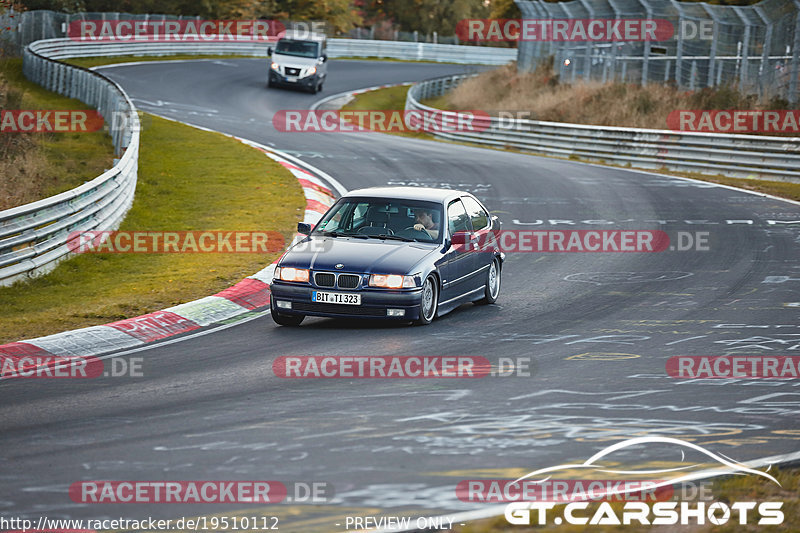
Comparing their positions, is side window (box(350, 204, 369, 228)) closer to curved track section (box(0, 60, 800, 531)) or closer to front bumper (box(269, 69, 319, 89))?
curved track section (box(0, 60, 800, 531))

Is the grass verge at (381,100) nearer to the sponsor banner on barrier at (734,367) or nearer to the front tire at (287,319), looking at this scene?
the front tire at (287,319)

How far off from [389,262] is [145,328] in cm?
266

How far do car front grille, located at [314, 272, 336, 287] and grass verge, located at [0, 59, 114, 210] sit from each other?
23.4 feet

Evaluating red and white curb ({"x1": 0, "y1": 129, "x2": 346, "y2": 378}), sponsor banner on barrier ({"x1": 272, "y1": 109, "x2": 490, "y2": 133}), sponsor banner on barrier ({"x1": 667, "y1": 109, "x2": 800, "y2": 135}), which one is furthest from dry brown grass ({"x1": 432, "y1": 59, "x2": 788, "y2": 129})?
red and white curb ({"x1": 0, "y1": 129, "x2": 346, "y2": 378})

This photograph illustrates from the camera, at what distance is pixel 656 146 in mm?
28844

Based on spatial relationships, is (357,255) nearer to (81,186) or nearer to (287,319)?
(287,319)

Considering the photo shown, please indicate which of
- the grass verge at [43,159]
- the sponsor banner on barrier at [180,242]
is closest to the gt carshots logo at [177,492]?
the sponsor banner on barrier at [180,242]

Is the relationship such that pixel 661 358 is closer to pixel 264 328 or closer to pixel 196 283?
pixel 264 328

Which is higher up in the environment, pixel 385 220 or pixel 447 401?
pixel 385 220

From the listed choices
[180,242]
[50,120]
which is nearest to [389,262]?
[180,242]

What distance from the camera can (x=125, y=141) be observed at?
72.5ft

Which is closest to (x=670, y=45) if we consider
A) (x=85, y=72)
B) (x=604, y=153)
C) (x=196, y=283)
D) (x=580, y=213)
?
(x=604, y=153)

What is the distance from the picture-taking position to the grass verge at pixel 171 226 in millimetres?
12273

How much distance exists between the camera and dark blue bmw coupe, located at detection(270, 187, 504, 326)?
11266 mm
